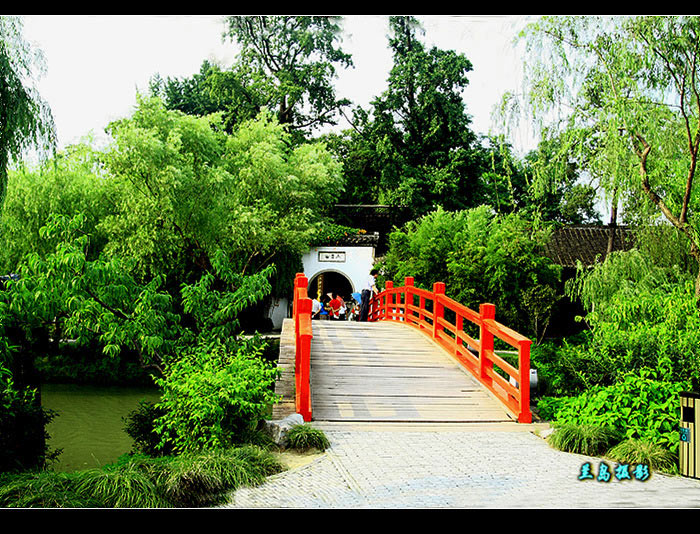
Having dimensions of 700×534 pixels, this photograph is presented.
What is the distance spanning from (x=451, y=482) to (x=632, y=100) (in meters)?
5.71

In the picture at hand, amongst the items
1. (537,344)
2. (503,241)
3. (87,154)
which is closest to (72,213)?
(87,154)

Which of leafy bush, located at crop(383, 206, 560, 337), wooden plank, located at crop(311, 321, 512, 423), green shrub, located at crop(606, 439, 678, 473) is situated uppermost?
leafy bush, located at crop(383, 206, 560, 337)

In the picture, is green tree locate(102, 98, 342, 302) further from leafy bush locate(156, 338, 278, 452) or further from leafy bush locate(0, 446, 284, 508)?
leafy bush locate(0, 446, 284, 508)

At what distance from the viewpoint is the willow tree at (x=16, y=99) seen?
18.0ft

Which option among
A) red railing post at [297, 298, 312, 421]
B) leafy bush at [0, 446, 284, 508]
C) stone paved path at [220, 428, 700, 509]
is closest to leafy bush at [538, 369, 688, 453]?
stone paved path at [220, 428, 700, 509]

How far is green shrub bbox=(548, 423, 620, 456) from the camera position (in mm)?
4770

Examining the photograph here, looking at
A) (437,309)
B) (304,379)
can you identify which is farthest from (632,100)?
(304,379)

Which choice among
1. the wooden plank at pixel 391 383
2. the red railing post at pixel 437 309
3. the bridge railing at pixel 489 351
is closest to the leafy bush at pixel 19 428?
the wooden plank at pixel 391 383

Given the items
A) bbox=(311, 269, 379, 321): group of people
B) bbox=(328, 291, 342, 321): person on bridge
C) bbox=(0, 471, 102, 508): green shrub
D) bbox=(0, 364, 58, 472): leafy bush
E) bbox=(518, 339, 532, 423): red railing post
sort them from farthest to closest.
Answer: bbox=(328, 291, 342, 321): person on bridge
bbox=(311, 269, 379, 321): group of people
bbox=(518, 339, 532, 423): red railing post
bbox=(0, 364, 58, 472): leafy bush
bbox=(0, 471, 102, 508): green shrub

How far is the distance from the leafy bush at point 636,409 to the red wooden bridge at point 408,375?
0.61 metres

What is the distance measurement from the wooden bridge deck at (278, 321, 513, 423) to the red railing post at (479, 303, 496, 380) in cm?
17

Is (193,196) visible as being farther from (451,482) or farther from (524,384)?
(451,482)

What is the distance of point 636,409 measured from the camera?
509 cm

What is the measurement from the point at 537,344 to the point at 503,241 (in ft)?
6.73
